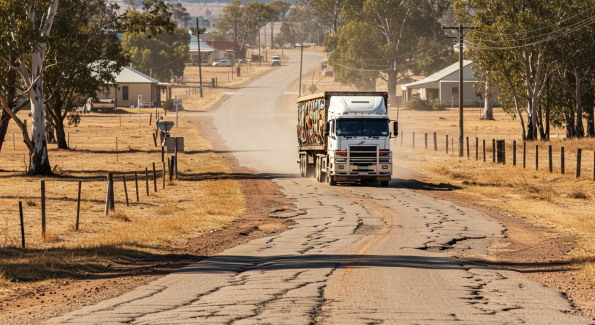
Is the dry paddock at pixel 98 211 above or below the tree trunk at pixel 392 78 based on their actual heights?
below

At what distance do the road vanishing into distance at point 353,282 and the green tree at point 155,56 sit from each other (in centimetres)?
9659

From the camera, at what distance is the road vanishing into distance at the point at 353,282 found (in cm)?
816

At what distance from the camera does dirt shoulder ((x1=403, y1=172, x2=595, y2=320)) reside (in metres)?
9.94

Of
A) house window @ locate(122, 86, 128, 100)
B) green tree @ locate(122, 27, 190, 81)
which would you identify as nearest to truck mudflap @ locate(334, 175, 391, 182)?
house window @ locate(122, 86, 128, 100)

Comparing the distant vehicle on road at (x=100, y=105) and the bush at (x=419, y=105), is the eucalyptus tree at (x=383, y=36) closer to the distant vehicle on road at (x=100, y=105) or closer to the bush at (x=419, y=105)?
the bush at (x=419, y=105)

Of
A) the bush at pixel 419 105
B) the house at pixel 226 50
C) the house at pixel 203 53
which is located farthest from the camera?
the house at pixel 226 50

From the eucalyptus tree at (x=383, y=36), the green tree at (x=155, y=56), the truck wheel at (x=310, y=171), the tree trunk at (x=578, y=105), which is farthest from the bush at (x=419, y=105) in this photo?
the truck wheel at (x=310, y=171)

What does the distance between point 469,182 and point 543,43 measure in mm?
22126

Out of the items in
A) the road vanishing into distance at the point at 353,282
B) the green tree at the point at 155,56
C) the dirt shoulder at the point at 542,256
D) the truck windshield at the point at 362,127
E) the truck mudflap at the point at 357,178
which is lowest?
the dirt shoulder at the point at 542,256

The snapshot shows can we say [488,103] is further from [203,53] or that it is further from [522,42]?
[203,53]

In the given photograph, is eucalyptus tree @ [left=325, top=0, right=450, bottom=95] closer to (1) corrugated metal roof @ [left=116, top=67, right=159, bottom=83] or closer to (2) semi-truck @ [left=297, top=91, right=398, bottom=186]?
(1) corrugated metal roof @ [left=116, top=67, right=159, bottom=83]

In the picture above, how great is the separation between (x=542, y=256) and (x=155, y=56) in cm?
10657

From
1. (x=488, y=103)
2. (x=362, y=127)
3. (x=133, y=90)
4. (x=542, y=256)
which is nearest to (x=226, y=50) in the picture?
(x=133, y=90)

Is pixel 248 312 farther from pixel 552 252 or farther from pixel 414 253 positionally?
pixel 552 252
